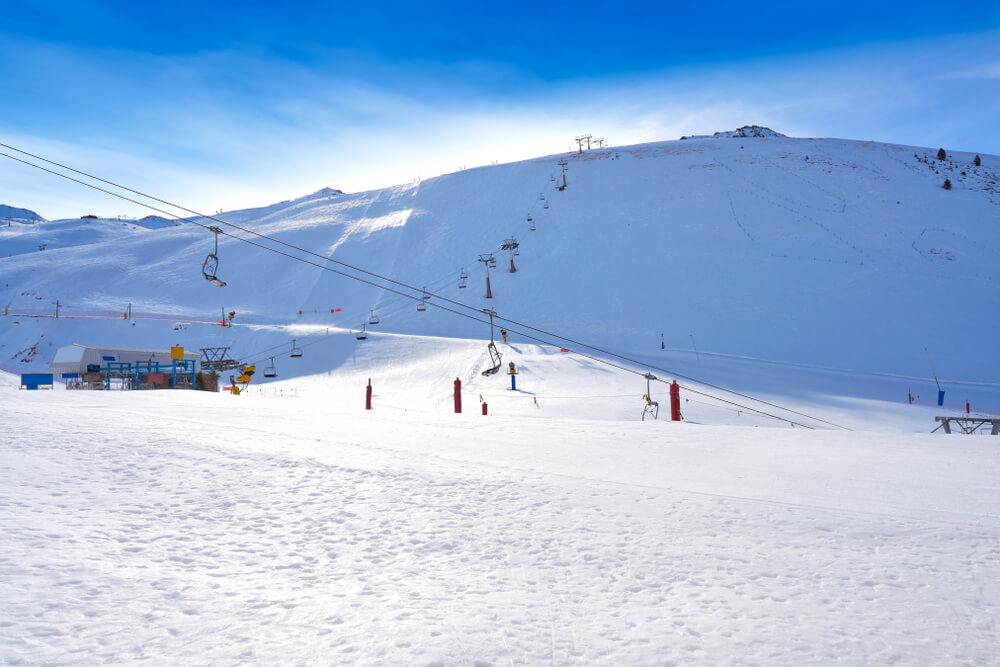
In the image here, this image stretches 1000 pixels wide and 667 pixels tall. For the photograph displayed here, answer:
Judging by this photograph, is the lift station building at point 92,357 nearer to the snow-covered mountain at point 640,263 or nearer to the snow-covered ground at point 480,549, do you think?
the snow-covered mountain at point 640,263

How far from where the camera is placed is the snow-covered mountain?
37.8 m

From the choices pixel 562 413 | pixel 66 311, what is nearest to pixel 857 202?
pixel 562 413

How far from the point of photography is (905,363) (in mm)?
32875

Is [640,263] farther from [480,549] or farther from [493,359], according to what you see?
[480,549]

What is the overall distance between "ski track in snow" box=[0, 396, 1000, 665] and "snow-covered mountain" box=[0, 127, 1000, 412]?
80.9ft

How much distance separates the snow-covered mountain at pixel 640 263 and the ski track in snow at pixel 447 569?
24.7 m

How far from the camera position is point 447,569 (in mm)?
4281

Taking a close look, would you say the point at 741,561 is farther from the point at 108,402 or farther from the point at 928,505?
the point at 108,402

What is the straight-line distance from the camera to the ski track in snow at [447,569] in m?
3.17

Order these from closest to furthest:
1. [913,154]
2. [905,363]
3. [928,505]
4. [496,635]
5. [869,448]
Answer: [496,635], [928,505], [869,448], [905,363], [913,154]

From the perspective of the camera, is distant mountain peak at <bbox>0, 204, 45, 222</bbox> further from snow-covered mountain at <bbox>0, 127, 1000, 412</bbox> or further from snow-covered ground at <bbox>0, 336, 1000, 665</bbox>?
snow-covered ground at <bbox>0, 336, 1000, 665</bbox>

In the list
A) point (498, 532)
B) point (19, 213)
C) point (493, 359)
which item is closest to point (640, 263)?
point (493, 359)

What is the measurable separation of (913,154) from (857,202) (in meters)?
24.9

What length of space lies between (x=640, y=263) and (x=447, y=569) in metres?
45.3
